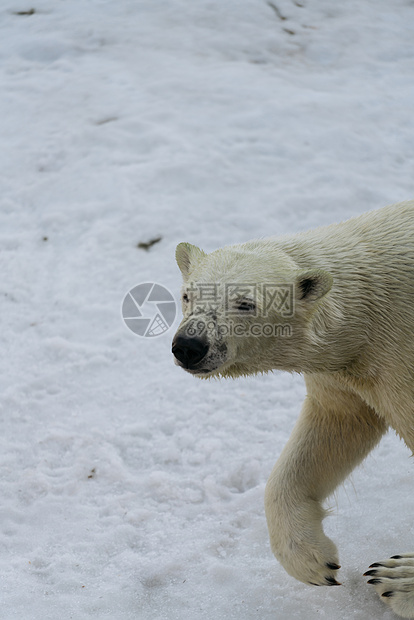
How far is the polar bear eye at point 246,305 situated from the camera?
9.15 feet

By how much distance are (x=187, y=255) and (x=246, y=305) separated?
1.50ft

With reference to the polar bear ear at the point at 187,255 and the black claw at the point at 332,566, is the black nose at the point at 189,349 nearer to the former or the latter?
the polar bear ear at the point at 187,255

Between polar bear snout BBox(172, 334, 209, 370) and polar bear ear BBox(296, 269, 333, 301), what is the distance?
482 millimetres

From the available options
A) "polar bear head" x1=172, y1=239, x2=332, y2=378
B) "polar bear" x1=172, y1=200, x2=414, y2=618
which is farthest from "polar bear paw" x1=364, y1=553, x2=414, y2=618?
"polar bear head" x1=172, y1=239, x2=332, y2=378

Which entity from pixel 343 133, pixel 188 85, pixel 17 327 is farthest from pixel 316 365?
pixel 188 85

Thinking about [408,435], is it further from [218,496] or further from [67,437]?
[67,437]

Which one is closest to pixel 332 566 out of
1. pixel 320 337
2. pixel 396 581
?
pixel 396 581

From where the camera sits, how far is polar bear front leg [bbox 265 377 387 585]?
3457 millimetres

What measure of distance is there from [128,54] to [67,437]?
586 centimetres

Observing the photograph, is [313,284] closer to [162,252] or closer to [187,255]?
[187,255]

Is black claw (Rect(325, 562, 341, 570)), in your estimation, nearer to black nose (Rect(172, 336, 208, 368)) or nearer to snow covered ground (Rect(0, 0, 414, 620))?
snow covered ground (Rect(0, 0, 414, 620))

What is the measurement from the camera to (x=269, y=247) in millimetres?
3055

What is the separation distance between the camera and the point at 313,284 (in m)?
2.86

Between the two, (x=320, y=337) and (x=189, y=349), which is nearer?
(x=189, y=349)
